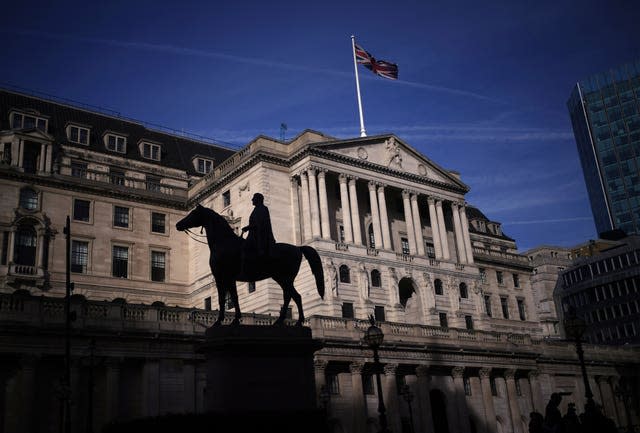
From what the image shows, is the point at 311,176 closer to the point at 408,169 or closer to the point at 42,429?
the point at 408,169

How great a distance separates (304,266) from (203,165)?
22.9m

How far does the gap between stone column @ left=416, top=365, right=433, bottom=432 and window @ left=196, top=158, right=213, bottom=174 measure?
105 feet

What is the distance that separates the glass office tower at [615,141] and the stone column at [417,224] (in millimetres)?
105098

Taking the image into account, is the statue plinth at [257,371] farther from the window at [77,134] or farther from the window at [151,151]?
the window at [151,151]

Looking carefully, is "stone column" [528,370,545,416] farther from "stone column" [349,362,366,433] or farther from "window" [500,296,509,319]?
"stone column" [349,362,366,433]

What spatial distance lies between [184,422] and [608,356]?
2438 inches

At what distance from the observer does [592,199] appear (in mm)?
167750

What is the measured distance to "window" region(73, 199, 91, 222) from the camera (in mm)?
53125

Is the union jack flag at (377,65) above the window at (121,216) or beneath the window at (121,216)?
above

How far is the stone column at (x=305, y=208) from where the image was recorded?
171 feet

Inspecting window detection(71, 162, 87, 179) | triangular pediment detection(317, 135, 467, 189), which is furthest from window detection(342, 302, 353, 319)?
window detection(71, 162, 87, 179)

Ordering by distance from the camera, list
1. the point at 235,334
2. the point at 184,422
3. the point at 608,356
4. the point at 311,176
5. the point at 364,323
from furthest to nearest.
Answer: the point at 608,356, the point at 311,176, the point at 364,323, the point at 235,334, the point at 184,422

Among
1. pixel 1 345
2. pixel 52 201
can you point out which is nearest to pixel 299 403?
pixel 1 345

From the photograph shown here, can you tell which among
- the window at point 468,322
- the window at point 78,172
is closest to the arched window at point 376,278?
the window at point 468,322
